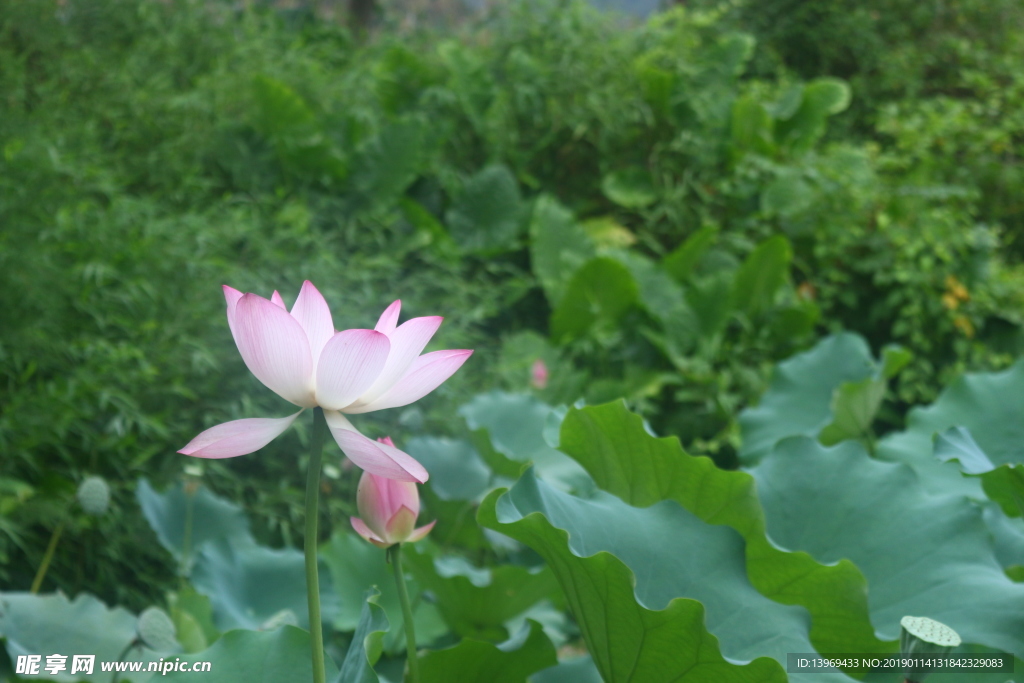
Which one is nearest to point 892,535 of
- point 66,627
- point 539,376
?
point 66,627

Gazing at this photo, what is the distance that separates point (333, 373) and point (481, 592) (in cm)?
55

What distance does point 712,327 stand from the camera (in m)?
2.78

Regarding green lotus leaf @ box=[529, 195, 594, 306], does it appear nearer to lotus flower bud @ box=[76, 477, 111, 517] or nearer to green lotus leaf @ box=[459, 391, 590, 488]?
green lotus leaf @ box=[459, 391, 590, 488]

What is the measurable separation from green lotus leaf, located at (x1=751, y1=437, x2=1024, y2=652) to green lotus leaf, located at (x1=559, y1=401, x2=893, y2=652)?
0.17 ft

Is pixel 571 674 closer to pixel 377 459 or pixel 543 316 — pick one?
pixel 377 459

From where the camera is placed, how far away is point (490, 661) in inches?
24.5

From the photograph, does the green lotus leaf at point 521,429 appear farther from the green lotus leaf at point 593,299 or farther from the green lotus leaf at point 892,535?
the green lotus leaf at point 593,299

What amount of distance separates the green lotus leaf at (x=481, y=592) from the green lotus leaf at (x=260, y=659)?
0.30 metres

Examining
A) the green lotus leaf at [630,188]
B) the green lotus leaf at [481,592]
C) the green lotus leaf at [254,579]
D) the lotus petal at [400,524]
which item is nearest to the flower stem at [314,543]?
the lotus petal at [400,524]

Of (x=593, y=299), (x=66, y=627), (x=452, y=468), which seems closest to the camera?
(x=66, y=627)

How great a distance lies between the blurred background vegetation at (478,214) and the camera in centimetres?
165

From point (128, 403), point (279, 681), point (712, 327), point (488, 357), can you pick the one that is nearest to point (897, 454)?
point (279, 681)

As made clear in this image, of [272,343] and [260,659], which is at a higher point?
[272,343]

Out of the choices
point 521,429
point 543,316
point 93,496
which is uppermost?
point 93,496
